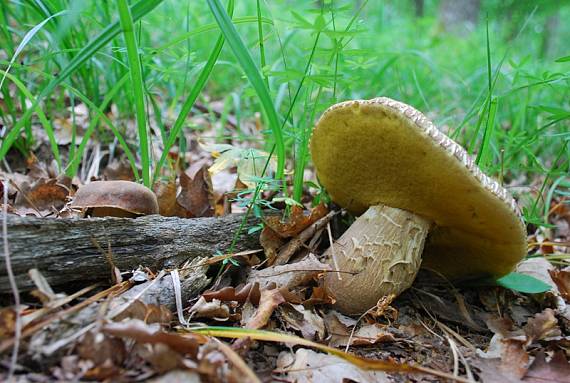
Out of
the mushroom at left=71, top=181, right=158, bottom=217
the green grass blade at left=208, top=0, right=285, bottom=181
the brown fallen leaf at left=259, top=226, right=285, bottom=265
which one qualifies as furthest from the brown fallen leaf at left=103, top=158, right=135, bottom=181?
the green grass blade at left=208, top=0, right=285, bottom=181

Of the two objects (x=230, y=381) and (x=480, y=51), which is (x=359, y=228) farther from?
(x=480, y=51)

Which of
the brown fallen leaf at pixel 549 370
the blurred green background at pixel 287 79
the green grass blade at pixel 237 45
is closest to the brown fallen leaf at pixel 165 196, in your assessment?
the blurred green background at pixel 287 79

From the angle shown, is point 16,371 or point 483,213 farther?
point 483,213

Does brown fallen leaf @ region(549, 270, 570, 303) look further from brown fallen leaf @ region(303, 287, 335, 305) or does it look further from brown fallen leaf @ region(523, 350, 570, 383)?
brown fallen leaf @ region(303, 287, 335, 305)

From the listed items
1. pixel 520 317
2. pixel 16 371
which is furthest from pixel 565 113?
pixel 16 371

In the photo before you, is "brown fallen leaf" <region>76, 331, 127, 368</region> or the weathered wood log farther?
the weathered wood log

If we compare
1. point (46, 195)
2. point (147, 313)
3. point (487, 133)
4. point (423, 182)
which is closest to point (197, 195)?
point (46, 195)
